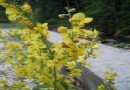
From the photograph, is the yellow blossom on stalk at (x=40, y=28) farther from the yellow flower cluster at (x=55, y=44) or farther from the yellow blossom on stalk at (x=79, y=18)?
the yellow blossom on stalk at (x=79, y=18)

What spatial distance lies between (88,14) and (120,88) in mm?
11938

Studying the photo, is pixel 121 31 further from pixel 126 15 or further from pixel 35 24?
pixel 35 24

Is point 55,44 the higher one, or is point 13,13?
point 13,13

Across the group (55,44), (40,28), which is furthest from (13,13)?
(55,44)

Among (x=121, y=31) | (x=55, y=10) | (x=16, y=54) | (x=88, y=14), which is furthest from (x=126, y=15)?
(x=16, y=54)

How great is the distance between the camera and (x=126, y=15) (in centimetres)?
1310

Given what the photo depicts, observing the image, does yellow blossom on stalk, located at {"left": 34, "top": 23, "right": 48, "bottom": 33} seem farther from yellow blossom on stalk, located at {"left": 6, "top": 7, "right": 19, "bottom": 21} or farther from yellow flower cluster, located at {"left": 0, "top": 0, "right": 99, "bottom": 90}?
yellow blossom on stalk, located at {"left": 6, "top": 7, "right": 19, "bottom": 21}

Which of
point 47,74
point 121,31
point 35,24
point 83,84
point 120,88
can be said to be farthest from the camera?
point 121,31

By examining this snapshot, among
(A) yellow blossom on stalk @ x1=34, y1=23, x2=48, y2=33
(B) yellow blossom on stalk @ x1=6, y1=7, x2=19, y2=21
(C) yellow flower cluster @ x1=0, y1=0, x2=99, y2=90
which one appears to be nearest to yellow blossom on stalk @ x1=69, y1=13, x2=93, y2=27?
(C) yellow flower cluster @ x1=0, y1=0, x2=99, y2=90

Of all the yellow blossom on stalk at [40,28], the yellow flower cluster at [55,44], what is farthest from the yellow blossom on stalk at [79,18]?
the yellow blossom on stalk at [40,28]

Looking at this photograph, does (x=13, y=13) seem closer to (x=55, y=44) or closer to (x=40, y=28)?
(x=40, y=28)

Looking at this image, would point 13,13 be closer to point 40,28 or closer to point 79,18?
point 40,28

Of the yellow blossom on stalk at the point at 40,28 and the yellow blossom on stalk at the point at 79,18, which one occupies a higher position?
the yellow blossom on stalk at the point at 79,18

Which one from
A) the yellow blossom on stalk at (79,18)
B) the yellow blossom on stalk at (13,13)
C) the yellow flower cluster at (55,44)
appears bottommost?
the yellow flower cluster at (55,44)
